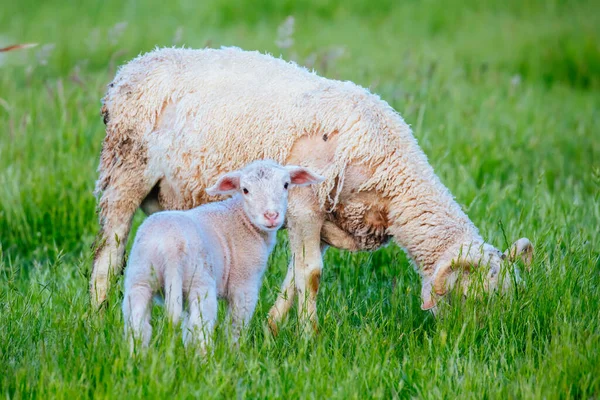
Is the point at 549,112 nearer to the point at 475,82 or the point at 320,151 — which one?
the point at 475,82

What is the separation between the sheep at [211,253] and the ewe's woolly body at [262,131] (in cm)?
40

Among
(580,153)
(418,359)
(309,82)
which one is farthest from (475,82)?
(418,359)

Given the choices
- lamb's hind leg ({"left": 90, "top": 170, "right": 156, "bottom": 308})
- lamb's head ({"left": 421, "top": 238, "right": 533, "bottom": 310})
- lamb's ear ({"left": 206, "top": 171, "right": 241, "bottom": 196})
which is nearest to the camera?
lamb's ear ({"left": 206, "top": 171, "right": 241, "bottom": 196})

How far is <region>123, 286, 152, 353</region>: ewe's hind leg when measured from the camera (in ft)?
13.0

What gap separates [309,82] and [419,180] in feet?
2.79

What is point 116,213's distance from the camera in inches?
221

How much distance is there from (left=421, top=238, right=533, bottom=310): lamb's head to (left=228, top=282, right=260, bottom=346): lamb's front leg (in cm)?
90

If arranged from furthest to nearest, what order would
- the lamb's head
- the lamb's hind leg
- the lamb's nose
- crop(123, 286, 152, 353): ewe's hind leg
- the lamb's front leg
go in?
the lamb's hind leg
the lamb's head
the lamb's front leg
the lamb's nose
crop(123, 286, 152, 353): ewe's hind leg

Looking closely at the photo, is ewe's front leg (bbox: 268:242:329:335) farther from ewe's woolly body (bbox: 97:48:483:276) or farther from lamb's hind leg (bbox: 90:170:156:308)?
Answer: lamb's hind leg (bbox: 90:170:156:308)

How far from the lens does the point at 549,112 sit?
10.6 meters

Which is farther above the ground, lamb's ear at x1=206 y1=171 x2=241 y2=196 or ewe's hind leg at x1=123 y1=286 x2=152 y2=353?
lamb's ear at x1=206 y1=171 x2=241 y2=196

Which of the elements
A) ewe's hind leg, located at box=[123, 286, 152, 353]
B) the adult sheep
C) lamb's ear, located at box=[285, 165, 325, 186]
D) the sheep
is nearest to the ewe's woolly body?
the adult sheep

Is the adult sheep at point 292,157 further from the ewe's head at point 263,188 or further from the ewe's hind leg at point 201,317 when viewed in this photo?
the ewe's hind leg at point 201,317

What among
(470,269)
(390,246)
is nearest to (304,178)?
(470,269)
